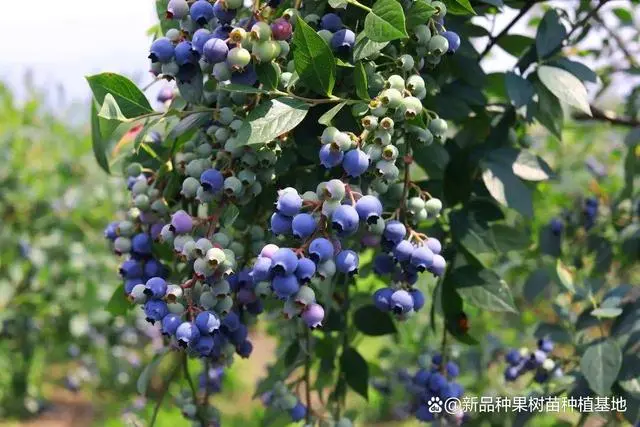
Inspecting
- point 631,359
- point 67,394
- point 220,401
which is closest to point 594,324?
point 631,359

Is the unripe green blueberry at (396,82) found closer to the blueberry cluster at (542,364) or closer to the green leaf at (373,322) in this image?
the green leaf at (373,322)

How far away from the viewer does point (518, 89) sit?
111 cm

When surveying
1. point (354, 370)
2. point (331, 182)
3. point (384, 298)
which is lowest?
point (354, 370)

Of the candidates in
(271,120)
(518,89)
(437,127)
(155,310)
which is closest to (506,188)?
(518,89)

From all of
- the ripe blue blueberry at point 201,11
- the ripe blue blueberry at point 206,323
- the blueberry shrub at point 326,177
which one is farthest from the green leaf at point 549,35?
the ripe blue blueberry at point 206,323

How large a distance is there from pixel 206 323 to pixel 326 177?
254 millimetres

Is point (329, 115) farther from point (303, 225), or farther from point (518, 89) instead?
point (518, 89)

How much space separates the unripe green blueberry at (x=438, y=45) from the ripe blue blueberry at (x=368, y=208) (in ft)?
0.67

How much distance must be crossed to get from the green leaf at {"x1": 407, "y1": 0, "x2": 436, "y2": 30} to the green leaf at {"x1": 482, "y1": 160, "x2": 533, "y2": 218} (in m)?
0.37

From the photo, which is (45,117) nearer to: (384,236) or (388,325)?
(388,325)

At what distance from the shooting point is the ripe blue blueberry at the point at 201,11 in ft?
2.72

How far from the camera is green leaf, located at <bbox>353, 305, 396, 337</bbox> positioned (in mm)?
1293

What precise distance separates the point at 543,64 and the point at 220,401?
429cm

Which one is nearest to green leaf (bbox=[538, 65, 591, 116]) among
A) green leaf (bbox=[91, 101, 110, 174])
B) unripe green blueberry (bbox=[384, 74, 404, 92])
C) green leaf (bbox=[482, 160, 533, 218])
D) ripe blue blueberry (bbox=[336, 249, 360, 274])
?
green leaf (bbox=[482, 160, 533, 218])
